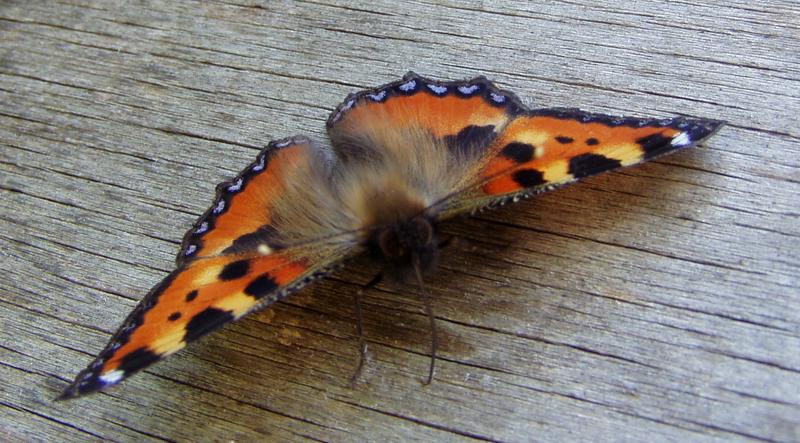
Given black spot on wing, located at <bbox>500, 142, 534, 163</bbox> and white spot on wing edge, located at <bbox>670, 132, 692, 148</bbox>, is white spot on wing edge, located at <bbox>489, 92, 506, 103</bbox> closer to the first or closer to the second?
black spot on wing, located at <bbox>500, 142, 534, 163</bbox>

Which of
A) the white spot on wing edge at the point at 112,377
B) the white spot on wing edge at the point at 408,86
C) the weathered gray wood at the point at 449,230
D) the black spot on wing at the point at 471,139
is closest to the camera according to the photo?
the white spot on wing edge at the point at 112,377

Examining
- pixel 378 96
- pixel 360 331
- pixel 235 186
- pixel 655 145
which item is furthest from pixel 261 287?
pixel 655 145

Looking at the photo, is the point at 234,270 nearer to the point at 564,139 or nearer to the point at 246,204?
the point at 246,204

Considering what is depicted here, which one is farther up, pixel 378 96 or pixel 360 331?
pixel 378 96

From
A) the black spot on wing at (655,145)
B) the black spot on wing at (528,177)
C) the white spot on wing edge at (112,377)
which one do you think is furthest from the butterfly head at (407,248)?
the white spot on wing edge at (112,377)

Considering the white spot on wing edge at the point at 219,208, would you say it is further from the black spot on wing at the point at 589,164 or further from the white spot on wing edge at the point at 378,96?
the black spot on wing at the point at 589,164

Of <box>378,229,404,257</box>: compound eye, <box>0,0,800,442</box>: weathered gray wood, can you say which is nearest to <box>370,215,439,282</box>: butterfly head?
<box>378,229,404,257</box>: compound eye

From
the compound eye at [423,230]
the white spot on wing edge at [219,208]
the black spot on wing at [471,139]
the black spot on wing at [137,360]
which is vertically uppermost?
the black spot on wing at [471,139]
